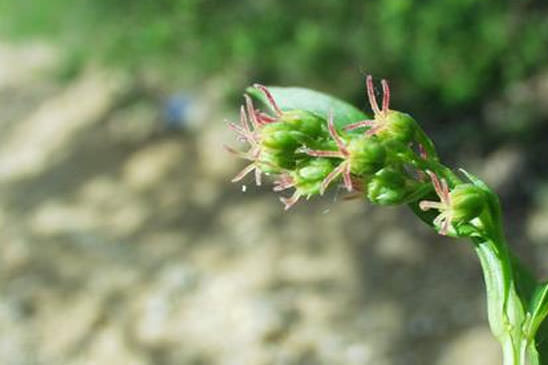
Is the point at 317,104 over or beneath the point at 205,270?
over

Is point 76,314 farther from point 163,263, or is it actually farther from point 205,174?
point 205,174

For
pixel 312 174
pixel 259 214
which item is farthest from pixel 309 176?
pixel 259 214

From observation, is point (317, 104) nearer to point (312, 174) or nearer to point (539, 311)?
point (312, 174)

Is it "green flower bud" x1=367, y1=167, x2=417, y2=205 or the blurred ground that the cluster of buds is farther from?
the blurred ground

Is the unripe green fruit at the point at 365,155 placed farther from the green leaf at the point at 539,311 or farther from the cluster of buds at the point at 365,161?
the green leaf at the point at 539,311

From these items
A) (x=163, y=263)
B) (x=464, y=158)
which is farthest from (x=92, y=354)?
(x=464, y=158)

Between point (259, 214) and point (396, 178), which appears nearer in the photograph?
point (396, 178)

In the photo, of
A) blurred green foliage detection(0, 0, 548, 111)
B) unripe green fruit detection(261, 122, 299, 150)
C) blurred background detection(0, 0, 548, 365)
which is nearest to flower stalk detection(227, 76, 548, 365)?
unripe green fruit detection(261, 122, 299, 150)

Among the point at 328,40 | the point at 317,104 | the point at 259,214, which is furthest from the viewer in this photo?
the point at 259,214
